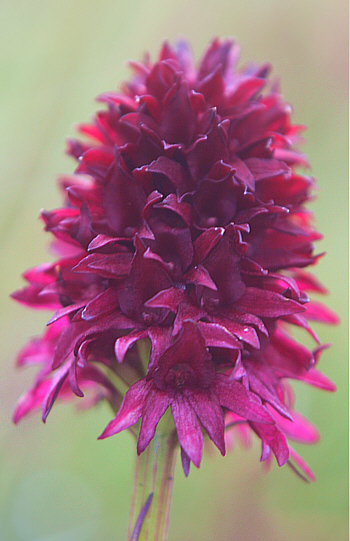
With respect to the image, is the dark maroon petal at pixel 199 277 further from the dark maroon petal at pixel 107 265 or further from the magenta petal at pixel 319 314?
the magenta petal at pixel 319 314

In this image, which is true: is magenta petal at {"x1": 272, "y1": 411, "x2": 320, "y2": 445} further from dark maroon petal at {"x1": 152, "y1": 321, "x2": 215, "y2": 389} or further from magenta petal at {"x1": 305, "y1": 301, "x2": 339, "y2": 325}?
dark maroon petal at {"x1": 152, "y1": 321, "x2": 215, "y2": 389}

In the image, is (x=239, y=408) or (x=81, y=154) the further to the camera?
(x=81, y=154)

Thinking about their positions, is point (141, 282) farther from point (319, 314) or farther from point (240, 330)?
point (319, 314)

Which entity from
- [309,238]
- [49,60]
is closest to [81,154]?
[309,238]

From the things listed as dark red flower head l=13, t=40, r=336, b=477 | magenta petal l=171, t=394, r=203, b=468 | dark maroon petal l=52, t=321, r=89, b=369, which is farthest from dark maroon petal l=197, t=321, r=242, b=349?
dark maroon petal l=52, t=321, r=89, b=369

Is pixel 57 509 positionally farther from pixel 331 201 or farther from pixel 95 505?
pixel 331 201
